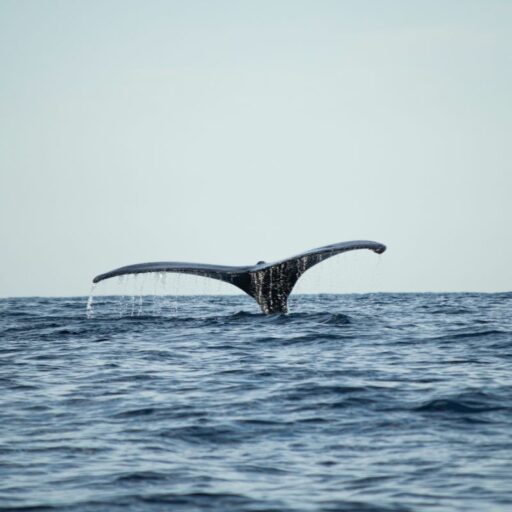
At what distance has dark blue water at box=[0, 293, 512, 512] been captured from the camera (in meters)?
6.03

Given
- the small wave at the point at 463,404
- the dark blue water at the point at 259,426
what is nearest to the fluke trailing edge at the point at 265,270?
the dark blue water at the point at 259,426

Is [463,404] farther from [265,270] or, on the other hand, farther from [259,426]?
[265,270]

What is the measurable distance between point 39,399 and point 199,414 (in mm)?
2394

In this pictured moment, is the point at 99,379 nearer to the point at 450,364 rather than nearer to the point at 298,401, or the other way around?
the point at 298,401

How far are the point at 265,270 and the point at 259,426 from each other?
8285 mm

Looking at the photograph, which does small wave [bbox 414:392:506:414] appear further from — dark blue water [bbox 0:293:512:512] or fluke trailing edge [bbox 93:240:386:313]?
fluke trailing edge [bbox 93:240:386:313]

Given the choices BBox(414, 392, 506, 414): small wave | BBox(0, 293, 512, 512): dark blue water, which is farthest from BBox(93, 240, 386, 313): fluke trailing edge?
BBox(414, 392, 506, 414): small wave

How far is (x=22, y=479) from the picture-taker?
654cm

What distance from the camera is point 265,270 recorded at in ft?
53.4

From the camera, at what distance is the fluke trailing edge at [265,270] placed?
14984mm

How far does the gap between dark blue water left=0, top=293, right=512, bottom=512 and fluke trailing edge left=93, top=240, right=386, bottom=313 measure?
139 centimetres

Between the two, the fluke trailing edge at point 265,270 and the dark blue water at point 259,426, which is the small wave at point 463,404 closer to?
the dark blue water at point 259,426

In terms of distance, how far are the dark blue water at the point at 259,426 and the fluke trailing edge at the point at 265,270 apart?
1.39 m

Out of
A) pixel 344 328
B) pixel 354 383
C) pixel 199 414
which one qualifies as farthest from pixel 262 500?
pixel 344 328
